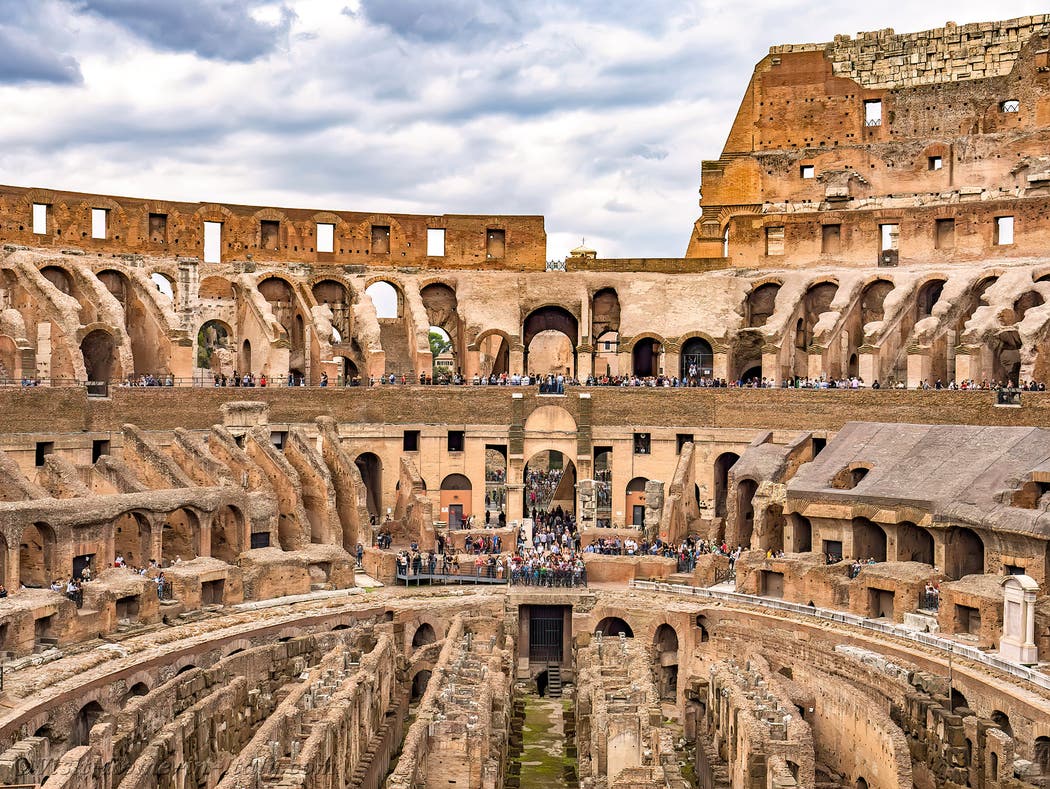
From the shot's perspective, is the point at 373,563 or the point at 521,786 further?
the point at 373,563

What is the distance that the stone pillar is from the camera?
29094mm

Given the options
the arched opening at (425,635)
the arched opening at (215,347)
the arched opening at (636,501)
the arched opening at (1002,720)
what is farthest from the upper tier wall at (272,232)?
the arched opening at (1002,720)

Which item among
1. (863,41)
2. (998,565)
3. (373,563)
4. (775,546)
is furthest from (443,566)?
(863,41)

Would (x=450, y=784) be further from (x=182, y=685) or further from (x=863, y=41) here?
Answer: (x=863, y=41)

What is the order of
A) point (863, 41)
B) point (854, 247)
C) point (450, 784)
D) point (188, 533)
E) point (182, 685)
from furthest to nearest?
point (863, 41) < point (854, 247) < point (188, 533) < point (182, 685) < point (450, 784)

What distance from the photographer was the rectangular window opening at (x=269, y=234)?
53062 mm

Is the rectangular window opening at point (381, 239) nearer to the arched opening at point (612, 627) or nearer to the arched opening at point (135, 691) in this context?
the arched opening at point (612, 627)

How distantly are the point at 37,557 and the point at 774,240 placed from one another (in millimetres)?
33402

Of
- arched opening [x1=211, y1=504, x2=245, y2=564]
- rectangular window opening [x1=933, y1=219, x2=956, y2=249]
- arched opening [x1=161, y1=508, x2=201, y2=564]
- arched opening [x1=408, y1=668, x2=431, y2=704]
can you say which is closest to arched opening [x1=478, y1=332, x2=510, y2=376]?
arched opening [x1=211, y1=504, x2=245, y2=564]

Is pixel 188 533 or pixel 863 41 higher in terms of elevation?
pixel 863 41

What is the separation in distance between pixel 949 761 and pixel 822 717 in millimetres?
4127

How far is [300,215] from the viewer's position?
175 ft

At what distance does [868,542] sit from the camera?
37688mm

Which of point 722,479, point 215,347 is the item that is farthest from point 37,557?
point 215,347
